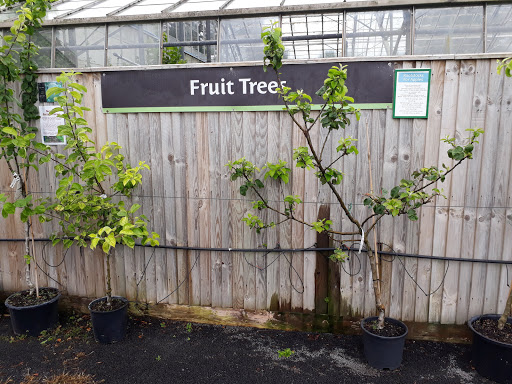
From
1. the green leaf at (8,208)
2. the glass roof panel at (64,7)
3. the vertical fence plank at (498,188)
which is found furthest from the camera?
the glass roof panel at (64,7)

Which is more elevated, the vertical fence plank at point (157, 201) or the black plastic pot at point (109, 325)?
the vertical fence plank at point (157, 201)

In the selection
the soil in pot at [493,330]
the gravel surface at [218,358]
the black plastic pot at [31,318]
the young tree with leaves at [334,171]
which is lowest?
the gravel surface at [218,358]

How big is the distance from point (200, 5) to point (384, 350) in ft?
11.9

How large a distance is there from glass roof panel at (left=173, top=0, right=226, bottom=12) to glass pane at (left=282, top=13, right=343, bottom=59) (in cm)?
73

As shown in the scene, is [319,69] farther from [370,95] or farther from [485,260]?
[485,260]

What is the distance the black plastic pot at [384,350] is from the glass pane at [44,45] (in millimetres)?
4057

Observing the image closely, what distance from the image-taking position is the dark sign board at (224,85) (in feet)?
10.3

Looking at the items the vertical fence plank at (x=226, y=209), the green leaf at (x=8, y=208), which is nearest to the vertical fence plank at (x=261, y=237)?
the vertical fence plank at (x=226, y=209)

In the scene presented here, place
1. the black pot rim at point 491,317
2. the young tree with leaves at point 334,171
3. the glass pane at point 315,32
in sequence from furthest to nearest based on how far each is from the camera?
the glass pane at point 315,32 → the black pot rim at point 491,317 → the young tree with leaves at point 334,171

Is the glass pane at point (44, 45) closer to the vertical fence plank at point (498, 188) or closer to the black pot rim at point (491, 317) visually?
the vertical fence plank at point (498, 188)

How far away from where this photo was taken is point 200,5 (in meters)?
3.60

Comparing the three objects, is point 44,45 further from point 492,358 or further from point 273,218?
point 492,358

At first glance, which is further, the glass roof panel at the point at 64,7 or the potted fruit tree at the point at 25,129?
the glass roof panel at the point at 64,7

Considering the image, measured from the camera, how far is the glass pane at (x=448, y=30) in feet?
9.95
